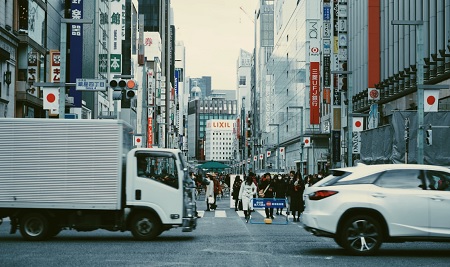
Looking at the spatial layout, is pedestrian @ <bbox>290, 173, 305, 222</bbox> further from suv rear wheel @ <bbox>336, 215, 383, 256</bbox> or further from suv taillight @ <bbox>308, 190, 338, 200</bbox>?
suv rear wheel @ <bbox>336, 215, 383, 256</bbox>

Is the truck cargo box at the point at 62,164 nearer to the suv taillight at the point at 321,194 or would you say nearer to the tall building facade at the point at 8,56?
the suv taillight at the point at 321,194

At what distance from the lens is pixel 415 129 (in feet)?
100

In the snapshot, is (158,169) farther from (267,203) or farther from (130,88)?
(130,88)

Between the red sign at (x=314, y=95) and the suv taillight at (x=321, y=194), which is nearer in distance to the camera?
the suv taillight at (x=321, y=194)

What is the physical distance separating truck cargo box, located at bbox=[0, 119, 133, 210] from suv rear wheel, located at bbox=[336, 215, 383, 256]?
5.97 metres

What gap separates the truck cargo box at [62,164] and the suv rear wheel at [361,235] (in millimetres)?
5969

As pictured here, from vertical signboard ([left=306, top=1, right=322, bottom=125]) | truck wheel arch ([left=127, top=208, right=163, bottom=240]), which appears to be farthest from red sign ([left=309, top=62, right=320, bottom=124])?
truck wheel arch ([left=127, top=208, right=163, bottom=240])

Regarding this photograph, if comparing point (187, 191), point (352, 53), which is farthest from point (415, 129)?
point (352, 53)

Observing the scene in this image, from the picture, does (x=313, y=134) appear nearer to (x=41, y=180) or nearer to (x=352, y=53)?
(x=352, y=53)

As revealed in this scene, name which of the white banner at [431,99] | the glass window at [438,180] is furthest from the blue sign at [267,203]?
the glass window at [438,180]

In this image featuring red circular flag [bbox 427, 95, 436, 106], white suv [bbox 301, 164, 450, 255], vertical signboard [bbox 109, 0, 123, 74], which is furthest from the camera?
vertical signboard [bbox 109, 0, 123, 74]

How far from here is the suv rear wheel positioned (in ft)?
49.0

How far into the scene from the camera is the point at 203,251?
52.6ft

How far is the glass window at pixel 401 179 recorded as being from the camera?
49.3ft
